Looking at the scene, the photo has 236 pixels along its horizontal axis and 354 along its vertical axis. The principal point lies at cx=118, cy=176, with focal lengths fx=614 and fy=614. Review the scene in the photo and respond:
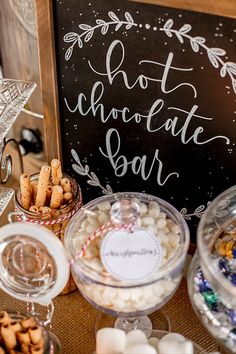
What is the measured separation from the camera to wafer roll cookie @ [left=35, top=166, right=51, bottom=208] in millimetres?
862

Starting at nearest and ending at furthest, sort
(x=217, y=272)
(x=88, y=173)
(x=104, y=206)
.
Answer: (x=217, y=272) → (x=104, y=206) → (x=88, y=173)

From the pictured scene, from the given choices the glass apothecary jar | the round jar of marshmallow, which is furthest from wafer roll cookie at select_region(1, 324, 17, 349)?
the round jar of marshmallow

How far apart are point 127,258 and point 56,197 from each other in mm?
184

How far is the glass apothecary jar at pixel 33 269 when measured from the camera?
0.73 m

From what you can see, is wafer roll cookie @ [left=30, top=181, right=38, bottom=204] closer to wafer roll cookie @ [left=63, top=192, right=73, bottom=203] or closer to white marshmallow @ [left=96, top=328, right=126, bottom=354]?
wafer roll cookie @ [left=63, top=192, right=73, bottom=203]

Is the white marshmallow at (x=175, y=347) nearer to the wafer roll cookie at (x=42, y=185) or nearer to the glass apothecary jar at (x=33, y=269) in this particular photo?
the glass apothecary jar at (x=33, y=269)

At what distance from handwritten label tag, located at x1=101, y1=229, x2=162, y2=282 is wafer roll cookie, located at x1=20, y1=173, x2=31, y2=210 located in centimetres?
19

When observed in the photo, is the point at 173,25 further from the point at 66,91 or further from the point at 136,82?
the point at 66,91

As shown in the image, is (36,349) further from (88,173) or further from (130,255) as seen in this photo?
(88,173)

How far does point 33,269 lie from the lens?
833 millimetres

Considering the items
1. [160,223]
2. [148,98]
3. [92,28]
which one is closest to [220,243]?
[160,223]

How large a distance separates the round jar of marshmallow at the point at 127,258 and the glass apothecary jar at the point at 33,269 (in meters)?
0.03

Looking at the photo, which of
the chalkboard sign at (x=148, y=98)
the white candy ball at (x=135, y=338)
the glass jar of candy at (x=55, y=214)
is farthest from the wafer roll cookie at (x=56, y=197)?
the white candy ball at (x=135, y=338)

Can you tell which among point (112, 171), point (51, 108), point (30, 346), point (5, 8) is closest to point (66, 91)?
point (51, 108)
